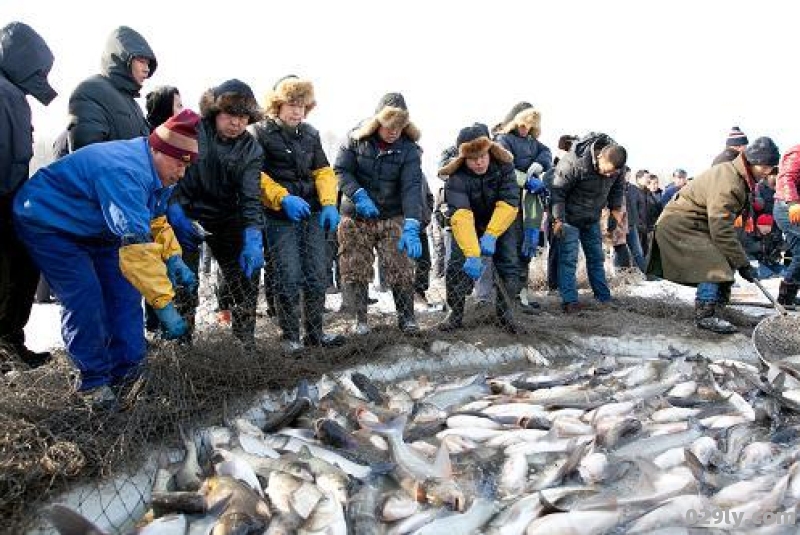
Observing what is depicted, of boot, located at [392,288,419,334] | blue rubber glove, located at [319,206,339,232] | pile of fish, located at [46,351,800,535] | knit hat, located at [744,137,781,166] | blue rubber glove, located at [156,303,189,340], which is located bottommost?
pile of fish, located at [46,351,800,535]

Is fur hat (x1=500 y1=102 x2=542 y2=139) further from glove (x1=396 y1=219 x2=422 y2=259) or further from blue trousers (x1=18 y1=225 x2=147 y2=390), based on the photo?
blue trousers (x1=18 y1=225 x2=147 y2=390)

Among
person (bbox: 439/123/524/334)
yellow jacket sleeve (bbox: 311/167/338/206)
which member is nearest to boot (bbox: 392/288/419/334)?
person (bbox: 439/123/524/334)

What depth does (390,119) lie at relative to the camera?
5.51 meters

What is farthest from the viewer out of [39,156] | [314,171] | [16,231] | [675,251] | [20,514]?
[39,156]

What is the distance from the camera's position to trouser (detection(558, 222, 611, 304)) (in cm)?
708

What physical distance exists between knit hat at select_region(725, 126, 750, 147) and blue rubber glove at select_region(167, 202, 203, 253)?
23.6ft

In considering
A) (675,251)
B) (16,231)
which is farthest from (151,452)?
(675,251)

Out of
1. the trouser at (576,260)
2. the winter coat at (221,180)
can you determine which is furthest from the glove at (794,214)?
the winter coat at (221,180)

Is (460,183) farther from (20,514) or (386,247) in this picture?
(20,514)

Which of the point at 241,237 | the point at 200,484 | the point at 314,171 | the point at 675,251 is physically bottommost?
the point at 200,484

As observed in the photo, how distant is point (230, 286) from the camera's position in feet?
16.7

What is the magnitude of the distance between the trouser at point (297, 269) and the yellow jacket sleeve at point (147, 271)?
1497 mm

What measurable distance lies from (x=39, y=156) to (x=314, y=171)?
50.0 metres

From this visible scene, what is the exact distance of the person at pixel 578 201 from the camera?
6.96 meters
